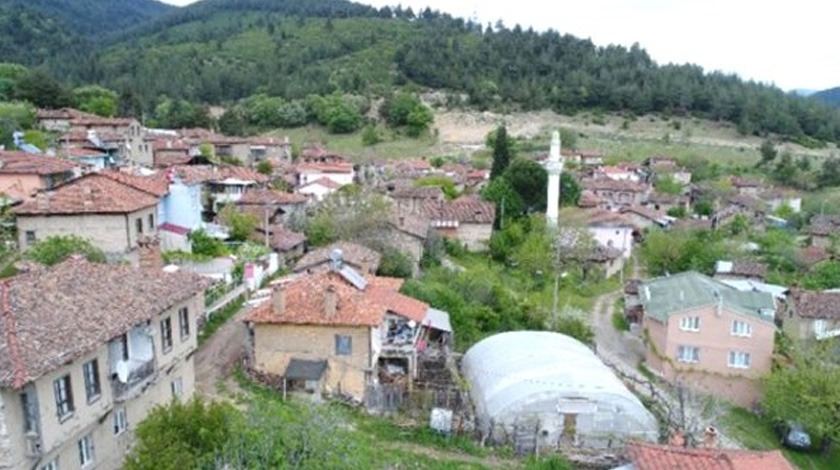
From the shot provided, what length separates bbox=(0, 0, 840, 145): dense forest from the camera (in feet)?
432

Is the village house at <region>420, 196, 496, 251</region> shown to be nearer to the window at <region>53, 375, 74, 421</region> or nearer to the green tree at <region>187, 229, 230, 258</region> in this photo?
the green tree at <region>187, 229, 230, 258</region>

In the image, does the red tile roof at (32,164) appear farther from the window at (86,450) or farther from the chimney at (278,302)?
the window at (86,450)

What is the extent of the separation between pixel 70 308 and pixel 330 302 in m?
9.84

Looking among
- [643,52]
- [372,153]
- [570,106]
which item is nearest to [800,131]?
[570,106]

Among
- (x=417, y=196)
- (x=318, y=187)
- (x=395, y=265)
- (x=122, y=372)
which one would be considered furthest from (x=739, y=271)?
(x=122, y=372)

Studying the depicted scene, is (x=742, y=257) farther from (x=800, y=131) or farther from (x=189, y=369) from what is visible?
(x=800, y=131)

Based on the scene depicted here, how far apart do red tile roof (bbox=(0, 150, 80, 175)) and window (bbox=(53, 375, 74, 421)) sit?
24.9m

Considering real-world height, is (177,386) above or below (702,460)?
below

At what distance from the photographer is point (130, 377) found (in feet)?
61.0

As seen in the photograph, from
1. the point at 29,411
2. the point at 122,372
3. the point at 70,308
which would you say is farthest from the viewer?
the point at 122,372

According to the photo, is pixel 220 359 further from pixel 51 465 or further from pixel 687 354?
pixel 687 354

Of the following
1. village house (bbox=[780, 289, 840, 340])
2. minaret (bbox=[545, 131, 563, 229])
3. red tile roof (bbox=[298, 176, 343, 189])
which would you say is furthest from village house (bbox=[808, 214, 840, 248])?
red tile roof (bbox=[298, 176, 343, 189])

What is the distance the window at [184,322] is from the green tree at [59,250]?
7.59 metres

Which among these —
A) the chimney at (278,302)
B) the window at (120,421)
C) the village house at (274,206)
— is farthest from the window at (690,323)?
the window at (120,421)
